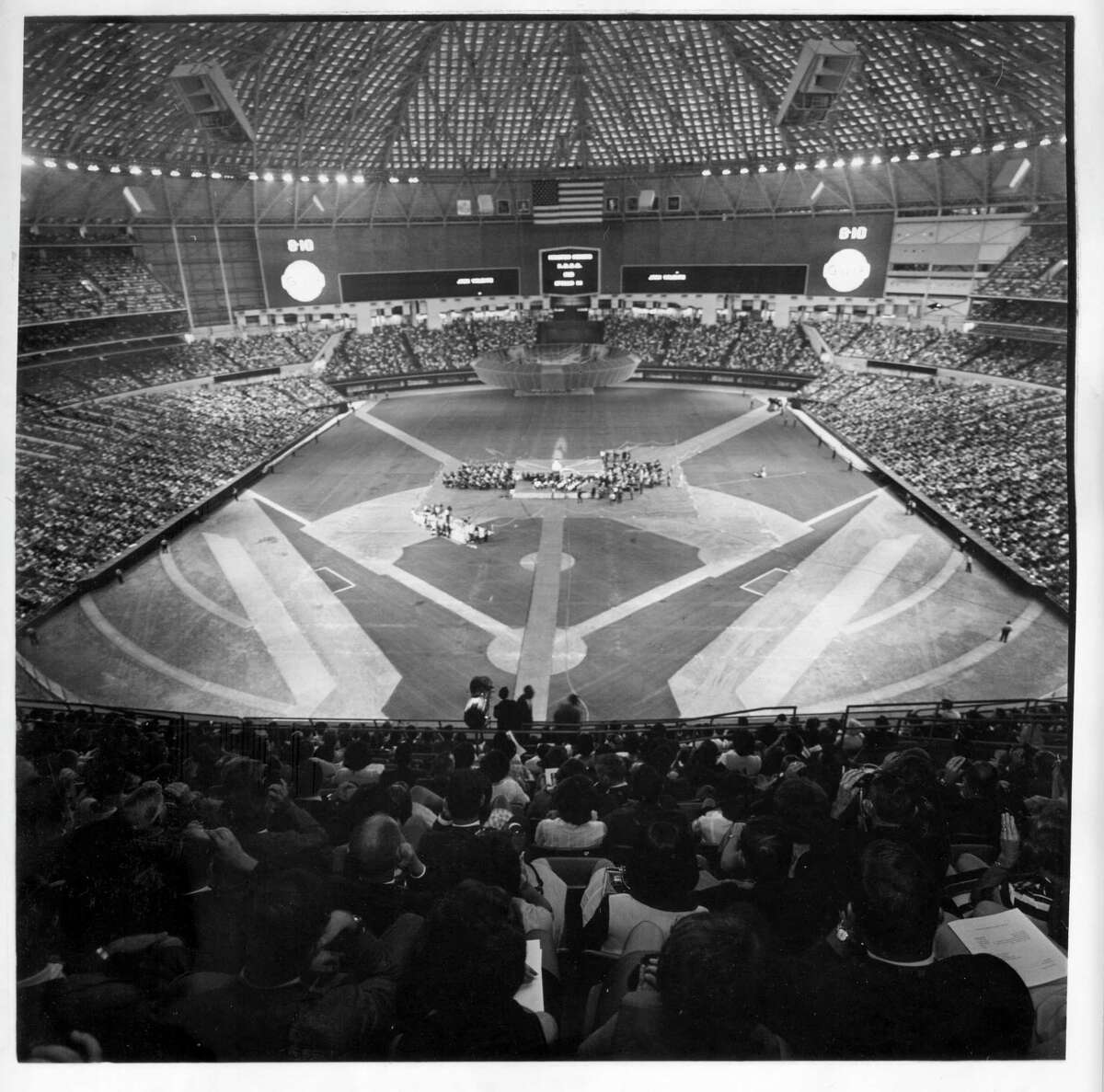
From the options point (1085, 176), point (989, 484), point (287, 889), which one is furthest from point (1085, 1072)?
point (989, 484)

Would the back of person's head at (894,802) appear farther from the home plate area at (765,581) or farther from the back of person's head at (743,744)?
the home plate area at (765,581)

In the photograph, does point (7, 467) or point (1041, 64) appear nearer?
point (7, 467)

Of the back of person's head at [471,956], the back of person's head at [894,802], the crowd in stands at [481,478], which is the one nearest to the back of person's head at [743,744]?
the back of person's head at [894,802]

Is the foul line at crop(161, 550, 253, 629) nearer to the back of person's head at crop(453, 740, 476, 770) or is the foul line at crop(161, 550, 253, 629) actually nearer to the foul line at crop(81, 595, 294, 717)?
the foul line at crop(81, 595, 294, 717)

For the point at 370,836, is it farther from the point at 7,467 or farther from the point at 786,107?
the point at 786,107

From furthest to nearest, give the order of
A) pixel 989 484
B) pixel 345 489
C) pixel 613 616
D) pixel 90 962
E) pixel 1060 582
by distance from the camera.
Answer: pixel 345 489 → pixel 989 484 → pixel 613 616 → pixel 1060 582 → pixel 90 962

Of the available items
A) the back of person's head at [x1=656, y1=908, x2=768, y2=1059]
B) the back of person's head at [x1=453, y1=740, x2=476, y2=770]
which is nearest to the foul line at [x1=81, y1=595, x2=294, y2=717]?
the back of person's head at [x1=453, y1=740, x2=476, y2=770]
